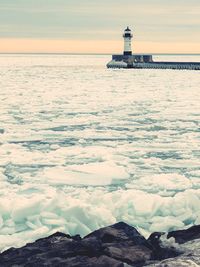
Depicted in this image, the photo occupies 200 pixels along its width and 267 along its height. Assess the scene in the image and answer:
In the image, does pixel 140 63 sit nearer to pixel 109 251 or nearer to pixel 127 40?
pixel 127 40

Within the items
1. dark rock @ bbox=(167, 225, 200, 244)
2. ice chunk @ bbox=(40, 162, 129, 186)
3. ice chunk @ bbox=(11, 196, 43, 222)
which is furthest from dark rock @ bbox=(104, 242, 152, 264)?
ice chunk @ bbox=(40, 162, 129, 186)

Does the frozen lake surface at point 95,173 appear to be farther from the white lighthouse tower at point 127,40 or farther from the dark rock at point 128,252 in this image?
the white lighthouse tower at point 127,40

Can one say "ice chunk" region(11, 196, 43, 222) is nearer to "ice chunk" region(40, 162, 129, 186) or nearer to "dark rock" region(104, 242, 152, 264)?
"ice chunk" region(40, 162, 129, 186)

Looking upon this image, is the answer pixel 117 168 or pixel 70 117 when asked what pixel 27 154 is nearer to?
pixel 117 168

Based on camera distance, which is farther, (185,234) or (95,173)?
(95,173)

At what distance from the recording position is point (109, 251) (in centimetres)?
562

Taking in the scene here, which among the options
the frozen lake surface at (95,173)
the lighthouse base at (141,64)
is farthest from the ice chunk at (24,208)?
the lighthouse base at (141,64)

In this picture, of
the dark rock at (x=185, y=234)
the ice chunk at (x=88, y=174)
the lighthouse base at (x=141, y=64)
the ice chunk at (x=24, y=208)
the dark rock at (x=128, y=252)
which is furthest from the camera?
the lighthouse base at (x=141, y=64)

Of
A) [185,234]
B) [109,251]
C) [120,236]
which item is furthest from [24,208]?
[185,234]

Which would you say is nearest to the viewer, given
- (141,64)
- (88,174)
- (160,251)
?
(160,251)

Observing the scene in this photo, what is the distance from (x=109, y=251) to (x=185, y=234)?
1.13 meters

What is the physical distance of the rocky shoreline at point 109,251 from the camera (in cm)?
536

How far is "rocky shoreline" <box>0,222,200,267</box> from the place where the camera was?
5359 mm

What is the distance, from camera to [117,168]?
10.3 meters
